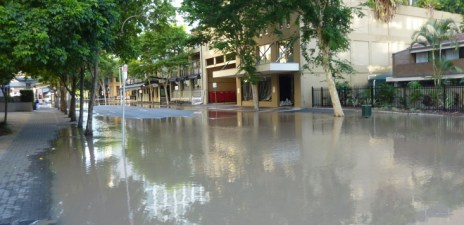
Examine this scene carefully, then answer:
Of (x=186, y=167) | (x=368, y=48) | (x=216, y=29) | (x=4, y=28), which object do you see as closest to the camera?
(x=186, y=167)

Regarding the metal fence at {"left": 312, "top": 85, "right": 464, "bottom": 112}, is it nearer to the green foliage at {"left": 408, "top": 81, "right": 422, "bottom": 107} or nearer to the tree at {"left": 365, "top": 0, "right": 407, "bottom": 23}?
the green foliage at {"left": 408, "top": 81, "right": 422, "bottom": 107}

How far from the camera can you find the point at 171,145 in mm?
13719

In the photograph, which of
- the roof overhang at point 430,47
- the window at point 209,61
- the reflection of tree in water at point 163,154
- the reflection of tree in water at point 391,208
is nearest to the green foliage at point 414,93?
the roof overhang at point 430,47

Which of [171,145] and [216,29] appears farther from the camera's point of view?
[216,29]

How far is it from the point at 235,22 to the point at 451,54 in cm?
1521

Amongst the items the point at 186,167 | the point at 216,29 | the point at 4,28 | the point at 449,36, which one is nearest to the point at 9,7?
the point at 4,28

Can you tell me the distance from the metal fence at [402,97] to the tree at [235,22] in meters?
6.32

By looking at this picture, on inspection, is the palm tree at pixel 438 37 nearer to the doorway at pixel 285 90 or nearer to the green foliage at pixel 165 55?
the doorway at pixel 285 90

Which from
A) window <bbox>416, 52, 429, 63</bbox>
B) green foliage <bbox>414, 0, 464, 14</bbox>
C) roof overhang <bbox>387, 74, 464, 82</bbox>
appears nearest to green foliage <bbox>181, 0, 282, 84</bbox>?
roof overhang <bbox>387, 74, 464, 82</bbox>

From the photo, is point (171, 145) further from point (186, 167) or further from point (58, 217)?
point (58, 217)

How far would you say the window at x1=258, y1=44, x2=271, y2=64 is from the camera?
36312mm

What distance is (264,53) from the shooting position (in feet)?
118

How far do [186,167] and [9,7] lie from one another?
22.3 ft

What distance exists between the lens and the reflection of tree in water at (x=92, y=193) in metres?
6.11
